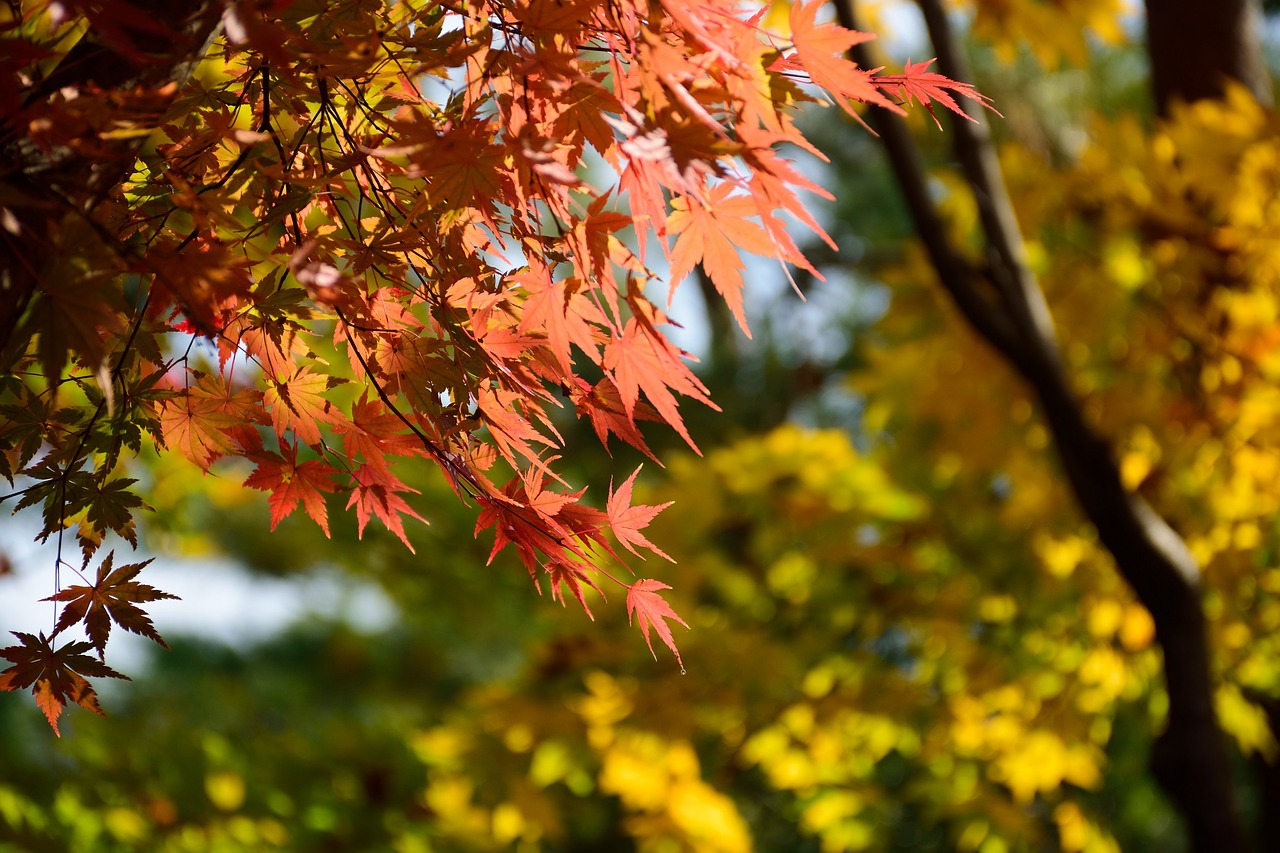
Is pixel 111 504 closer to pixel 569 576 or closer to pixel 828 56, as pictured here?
pixel 569 576

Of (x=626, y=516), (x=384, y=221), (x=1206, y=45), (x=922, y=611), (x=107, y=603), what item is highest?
(x=384, y=221)

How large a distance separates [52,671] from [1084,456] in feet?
5.33

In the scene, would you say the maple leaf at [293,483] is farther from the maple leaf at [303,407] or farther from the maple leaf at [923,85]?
the maple leaf at [923,85]

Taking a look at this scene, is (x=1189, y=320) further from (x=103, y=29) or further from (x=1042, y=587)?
(x=103, y=29)

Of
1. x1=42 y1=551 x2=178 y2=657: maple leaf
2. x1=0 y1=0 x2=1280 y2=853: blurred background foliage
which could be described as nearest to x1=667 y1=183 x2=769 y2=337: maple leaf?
x1=42 y1=551 x2=178 y2=657: maple leaf

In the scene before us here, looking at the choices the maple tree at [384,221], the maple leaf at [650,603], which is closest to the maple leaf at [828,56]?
the maple tree at [384,221]

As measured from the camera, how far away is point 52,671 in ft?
2.03

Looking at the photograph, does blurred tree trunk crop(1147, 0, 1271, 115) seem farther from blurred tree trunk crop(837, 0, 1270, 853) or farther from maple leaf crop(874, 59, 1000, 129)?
maple leaf crop(874, 59, 1000, 129)

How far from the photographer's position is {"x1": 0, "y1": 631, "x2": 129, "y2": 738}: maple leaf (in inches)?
24.0

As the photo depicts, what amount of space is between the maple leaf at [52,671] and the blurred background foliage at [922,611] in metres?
1.44

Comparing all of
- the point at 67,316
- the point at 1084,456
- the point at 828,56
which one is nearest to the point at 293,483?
the point at 67,316

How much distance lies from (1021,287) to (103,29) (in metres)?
1.63

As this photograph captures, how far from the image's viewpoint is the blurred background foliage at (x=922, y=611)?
7.45 ft

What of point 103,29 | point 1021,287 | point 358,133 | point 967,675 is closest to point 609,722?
point 967,675
